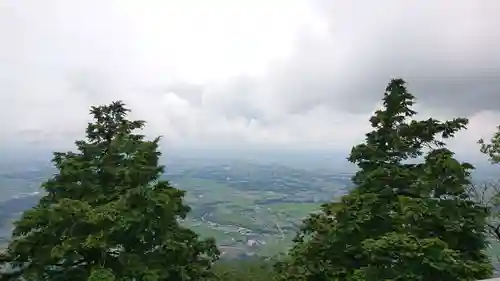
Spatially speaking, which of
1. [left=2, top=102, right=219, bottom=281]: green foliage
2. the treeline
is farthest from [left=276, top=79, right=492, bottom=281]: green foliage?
[left=2, top=102, right=219, bottom=281]: green foliage

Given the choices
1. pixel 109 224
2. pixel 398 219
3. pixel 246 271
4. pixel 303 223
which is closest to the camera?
pixel 109 224

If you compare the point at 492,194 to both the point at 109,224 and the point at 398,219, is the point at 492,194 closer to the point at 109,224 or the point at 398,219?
the point at 398,219

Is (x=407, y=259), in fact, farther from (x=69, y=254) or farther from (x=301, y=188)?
(x=301, y=188)

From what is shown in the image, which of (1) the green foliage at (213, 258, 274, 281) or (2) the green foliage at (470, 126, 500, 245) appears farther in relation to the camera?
(1) the green foliage at (213, 258, 274, 281)

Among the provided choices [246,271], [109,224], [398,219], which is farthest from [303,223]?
[246,271]

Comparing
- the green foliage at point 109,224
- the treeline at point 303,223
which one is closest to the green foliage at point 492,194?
the treeline at point 303,223

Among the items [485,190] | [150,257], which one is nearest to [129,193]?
[150,257]

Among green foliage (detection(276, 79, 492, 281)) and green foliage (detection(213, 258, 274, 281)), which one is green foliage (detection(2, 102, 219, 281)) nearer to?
green foliage (detection(276, 79, 492, 281))
